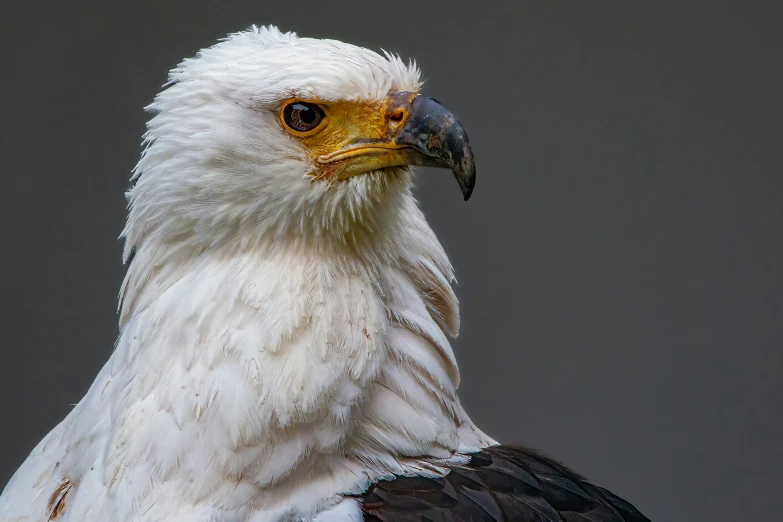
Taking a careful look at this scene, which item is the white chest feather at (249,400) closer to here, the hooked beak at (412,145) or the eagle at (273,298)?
the eagle at (273,298)

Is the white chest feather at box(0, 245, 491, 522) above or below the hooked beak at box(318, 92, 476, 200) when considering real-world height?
below

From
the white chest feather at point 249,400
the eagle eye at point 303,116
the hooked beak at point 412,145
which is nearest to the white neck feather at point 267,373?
the white chest feather at point 249,400

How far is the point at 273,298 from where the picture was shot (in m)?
1.98

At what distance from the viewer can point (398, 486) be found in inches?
83.3

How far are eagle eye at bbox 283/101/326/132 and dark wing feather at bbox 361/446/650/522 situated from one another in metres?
0.81

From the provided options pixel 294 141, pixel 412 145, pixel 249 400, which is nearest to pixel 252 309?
pixel 249 400

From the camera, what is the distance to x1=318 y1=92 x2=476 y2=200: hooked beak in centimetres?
193

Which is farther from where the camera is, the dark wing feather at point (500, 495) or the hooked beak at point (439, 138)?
the dark wing feather at point (500, 495)

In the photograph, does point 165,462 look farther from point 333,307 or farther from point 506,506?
point 506,506

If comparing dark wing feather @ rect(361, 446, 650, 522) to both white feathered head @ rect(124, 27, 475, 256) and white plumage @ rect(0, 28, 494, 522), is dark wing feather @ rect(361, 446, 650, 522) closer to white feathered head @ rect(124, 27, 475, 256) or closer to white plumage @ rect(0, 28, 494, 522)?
white plumage @ rect(0, 28, 494, 522)

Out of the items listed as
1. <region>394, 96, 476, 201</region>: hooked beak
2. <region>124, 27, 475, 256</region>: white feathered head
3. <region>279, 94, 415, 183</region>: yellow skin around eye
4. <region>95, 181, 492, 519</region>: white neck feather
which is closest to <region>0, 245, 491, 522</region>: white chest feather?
<region>95, 181, 492, 519</region>: white neck feather

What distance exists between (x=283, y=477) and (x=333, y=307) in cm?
37

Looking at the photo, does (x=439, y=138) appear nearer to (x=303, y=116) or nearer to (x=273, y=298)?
(x=303, y=116)

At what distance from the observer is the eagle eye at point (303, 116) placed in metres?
1.92
